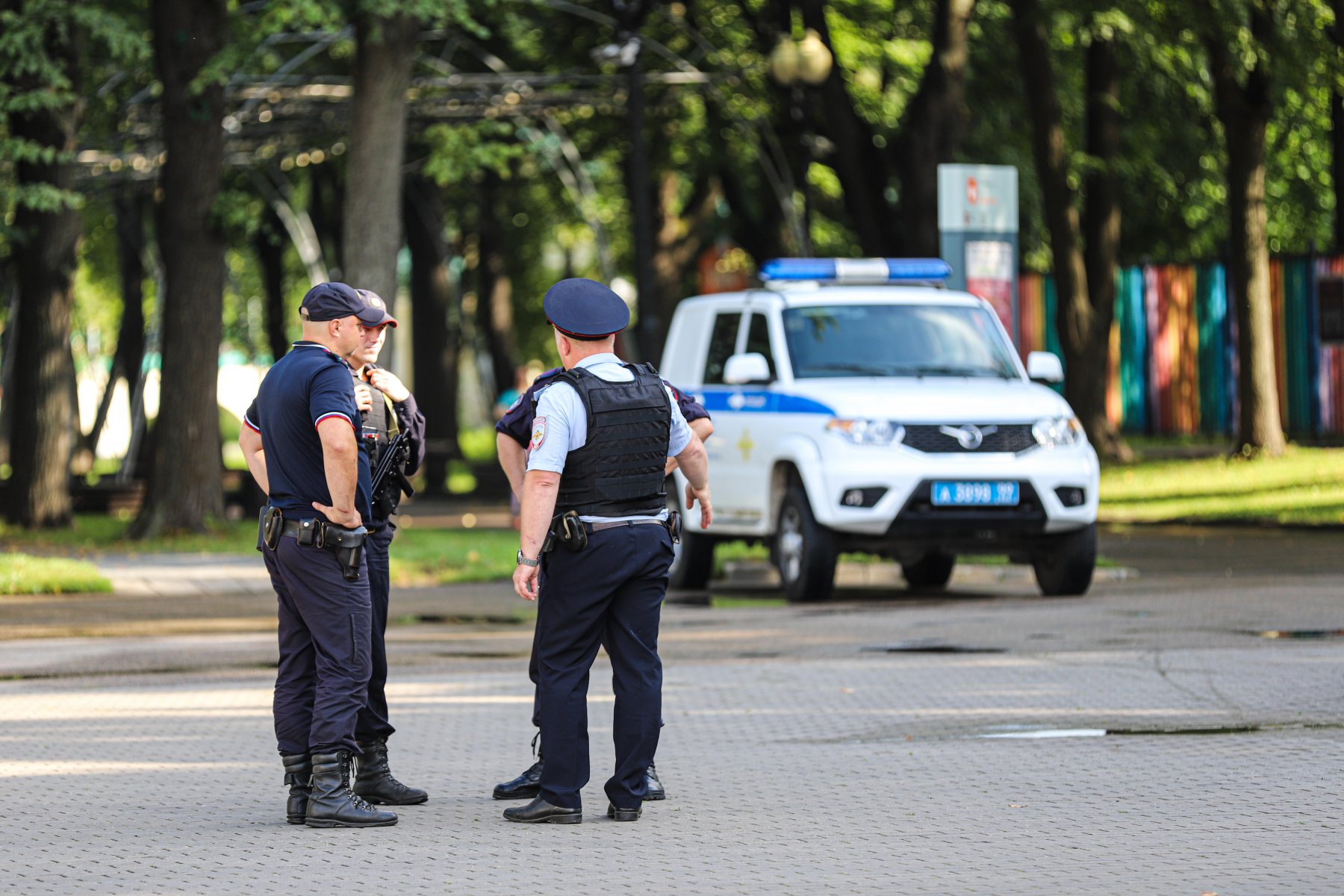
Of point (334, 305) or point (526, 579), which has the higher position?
point (334, 305)

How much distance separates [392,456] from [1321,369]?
25586 millimetres

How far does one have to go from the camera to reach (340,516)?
23.4 feet

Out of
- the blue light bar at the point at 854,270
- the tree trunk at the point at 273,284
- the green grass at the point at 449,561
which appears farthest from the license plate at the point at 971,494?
the tree trunk at the point at 273,284

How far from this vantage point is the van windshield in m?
15.2

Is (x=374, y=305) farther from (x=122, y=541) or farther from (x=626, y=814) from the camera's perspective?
(x=122, y=541)

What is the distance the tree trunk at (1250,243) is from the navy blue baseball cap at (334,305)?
19763mm

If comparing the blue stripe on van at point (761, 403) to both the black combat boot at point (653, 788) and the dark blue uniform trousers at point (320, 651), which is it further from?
the dark blue uniform trousers at point (320, 651)

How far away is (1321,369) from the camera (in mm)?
30953

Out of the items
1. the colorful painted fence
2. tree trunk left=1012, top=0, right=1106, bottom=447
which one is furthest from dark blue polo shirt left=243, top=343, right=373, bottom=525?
the colorful painted fence

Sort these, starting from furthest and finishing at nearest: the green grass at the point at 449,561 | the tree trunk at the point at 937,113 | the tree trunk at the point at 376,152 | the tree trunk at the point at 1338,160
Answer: the tree trunk at the point at 1338,160
the tree trunk at the point at 937,113
the tree trunk at the point at 376,152
the green grass at the point at 449,561

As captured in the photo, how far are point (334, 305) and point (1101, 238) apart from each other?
23.3 meters

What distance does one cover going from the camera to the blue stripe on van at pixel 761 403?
14.7 m

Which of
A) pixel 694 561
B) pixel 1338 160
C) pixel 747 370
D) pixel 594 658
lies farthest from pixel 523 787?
pixel 1338 160

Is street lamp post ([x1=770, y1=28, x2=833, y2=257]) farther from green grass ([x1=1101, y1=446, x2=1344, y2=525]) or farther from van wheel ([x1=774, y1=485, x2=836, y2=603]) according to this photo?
van wheel ([x1=774, y1=485, x2=836, y2=603])
